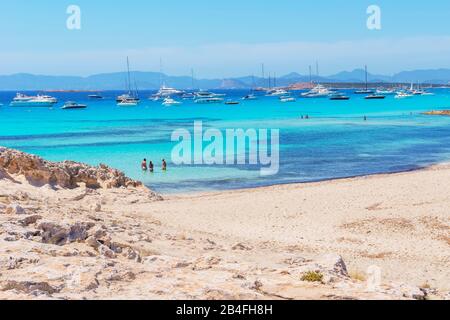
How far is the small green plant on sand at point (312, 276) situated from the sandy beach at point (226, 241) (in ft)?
0.15

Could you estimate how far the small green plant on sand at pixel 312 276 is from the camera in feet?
25.3

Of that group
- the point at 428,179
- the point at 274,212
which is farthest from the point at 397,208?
the point at 428,179

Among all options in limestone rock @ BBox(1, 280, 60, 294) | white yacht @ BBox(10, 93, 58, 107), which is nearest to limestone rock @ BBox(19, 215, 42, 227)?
limestone rock @ BBox(1, 280, 60, 294)

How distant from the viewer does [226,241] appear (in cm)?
1570

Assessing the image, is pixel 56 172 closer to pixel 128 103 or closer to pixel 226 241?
pixel 226 241

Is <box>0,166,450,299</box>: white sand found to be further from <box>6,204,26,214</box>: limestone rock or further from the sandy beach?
<box>6,204,26,214</box>: limestone rock

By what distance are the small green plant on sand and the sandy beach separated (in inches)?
Answer: 1.8

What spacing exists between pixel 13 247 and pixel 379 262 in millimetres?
8759

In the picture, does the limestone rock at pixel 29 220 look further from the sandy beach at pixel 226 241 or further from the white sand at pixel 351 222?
the white sand at pixel 351 222

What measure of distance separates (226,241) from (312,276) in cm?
804

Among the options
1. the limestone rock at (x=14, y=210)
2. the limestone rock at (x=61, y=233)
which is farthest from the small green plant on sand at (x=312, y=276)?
the limestone rock at (x=14, y=210)

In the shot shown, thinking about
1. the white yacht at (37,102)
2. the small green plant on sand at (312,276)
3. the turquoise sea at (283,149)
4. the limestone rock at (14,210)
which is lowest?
the turquoise sea at (283,149)

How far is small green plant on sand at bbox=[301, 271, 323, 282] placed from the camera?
7.71m
